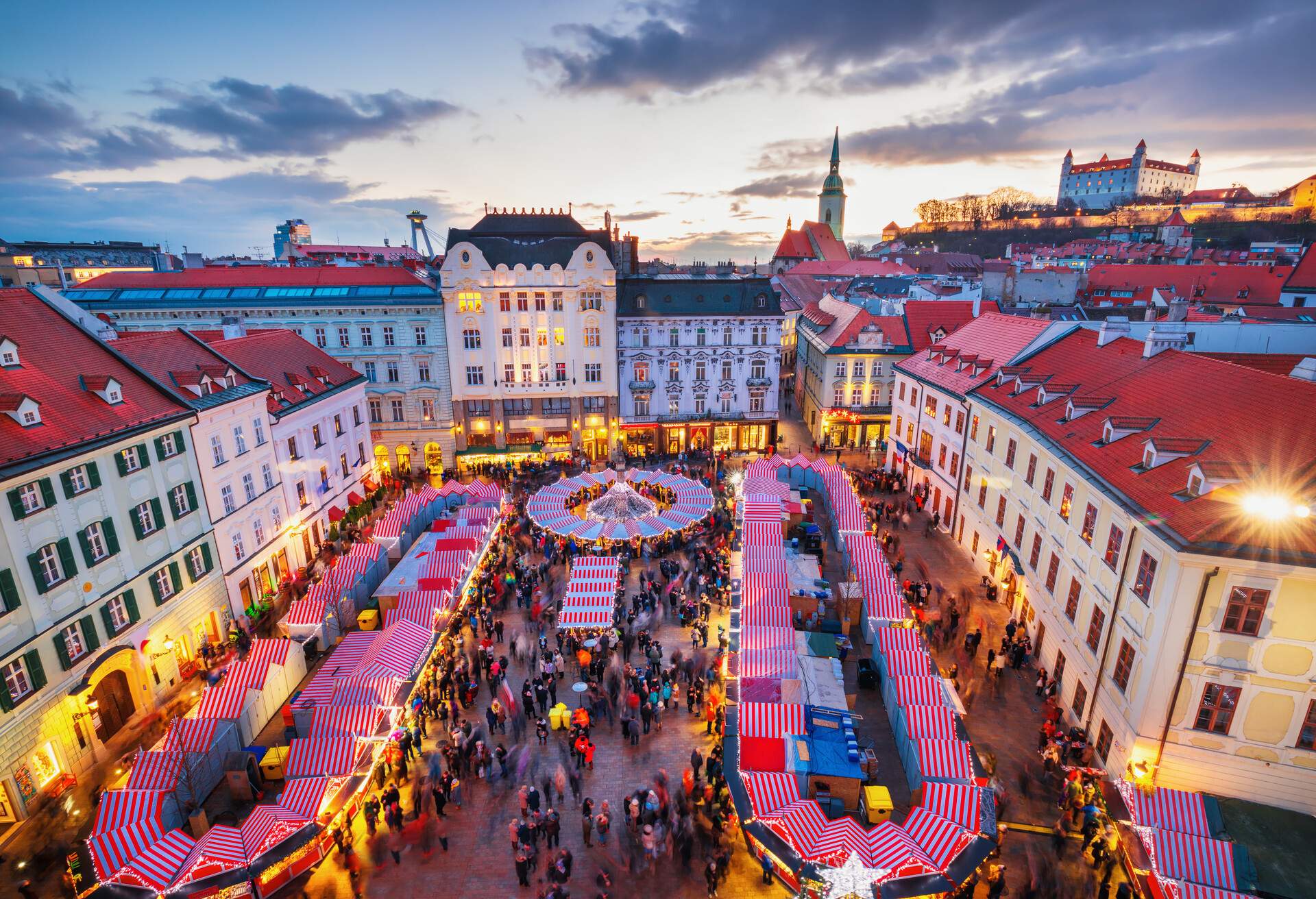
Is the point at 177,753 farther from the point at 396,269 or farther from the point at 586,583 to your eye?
the point at 396,269

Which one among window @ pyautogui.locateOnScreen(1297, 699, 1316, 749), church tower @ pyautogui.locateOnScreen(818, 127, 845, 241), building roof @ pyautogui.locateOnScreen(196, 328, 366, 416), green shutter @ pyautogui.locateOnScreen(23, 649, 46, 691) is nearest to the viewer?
window @ pyautogui.locateOnScreen(1297, 699, 1316, 749)

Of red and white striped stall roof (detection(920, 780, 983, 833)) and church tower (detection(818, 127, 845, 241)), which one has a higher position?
church tower (detection(818, 127, 845, 241))

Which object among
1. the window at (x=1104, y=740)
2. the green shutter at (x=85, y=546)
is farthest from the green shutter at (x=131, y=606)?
the window at (x=1104, y=740)

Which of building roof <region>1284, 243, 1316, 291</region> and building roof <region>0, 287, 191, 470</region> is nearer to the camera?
building roof <region>0, 287, 191, 470</region>

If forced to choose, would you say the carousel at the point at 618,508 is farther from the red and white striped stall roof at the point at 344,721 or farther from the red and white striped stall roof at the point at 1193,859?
the red and white striped stall roof at the point at 1193,859

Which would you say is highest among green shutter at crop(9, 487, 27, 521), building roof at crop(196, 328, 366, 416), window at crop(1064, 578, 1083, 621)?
building roof at crop(196, 328, 366, 416)

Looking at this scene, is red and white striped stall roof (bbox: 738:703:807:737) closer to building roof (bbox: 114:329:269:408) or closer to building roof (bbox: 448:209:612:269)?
building roof (bbox: 114:329:269:408)

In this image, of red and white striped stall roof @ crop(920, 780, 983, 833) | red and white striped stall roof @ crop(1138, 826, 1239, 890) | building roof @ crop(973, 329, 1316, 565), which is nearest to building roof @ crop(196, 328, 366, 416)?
red and white striped stall roof @ crop(920, 780, 983, 833)

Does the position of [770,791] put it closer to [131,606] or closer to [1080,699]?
[1080,699]
